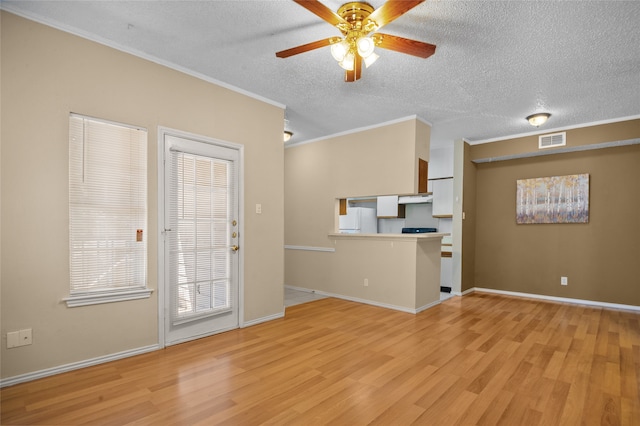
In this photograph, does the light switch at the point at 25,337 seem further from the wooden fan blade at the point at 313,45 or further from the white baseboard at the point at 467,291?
the white baseboard at the point at 467,291

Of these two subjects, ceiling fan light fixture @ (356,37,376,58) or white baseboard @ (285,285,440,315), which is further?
white baseboard @ (285,285,440,315)

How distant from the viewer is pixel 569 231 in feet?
17.2

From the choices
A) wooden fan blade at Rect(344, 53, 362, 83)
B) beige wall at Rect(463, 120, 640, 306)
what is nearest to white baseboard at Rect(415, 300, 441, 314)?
beige wall at Rect(463, 120, 640, 306)

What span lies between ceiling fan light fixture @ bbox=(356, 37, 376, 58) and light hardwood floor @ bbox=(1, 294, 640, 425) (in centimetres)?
243

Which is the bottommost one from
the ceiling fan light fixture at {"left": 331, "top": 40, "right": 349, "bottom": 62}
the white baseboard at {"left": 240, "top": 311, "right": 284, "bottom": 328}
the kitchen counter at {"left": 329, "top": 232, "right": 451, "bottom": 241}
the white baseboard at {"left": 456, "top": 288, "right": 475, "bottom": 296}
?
the white baseboard at {"left": 456, "top": 288, "right": 475, "bottom": 296}

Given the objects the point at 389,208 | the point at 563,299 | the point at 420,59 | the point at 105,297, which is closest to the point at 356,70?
the point at 420,59

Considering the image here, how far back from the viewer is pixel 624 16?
7.80ft

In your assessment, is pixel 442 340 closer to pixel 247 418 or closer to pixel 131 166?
pixel 247 418

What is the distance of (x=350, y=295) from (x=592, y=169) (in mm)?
4180

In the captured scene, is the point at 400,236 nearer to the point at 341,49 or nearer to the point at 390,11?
the point at 341,49

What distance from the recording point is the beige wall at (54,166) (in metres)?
2.40

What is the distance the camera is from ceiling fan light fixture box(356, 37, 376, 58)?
2.35m

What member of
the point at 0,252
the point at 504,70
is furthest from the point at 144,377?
the point at 504,70

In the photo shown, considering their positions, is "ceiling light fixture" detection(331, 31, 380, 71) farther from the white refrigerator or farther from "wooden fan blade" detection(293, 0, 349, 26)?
the white refrigerator
